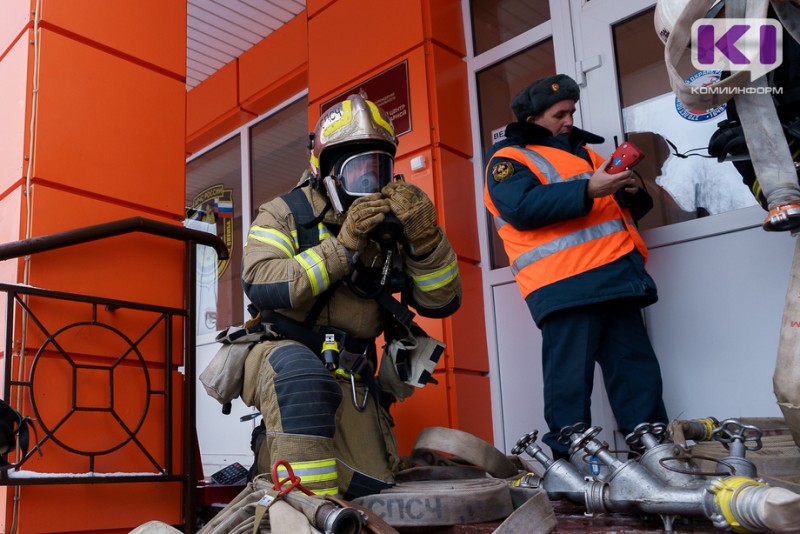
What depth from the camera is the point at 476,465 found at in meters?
2.93

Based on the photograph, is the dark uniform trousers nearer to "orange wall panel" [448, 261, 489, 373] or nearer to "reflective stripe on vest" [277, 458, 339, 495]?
"reflective stripe on vest" [277, 458, 339, 495]

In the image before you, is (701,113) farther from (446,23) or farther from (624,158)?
(446,23)

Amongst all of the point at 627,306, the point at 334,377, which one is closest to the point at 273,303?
the point at 334,377

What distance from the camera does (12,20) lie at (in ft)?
10.2

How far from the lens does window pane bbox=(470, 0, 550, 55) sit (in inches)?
172

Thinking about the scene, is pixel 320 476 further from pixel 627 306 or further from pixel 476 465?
pixel 627 306

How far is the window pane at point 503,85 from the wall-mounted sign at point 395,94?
466mm

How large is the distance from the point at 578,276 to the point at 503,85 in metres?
1.92

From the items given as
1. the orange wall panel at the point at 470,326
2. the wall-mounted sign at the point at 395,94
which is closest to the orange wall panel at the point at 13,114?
the wall-mounted sign at the point at 395,94

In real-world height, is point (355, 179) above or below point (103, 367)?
above

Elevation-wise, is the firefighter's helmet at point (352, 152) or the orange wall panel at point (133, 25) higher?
the orange wall panel at point (133, 25)

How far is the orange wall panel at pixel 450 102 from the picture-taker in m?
4.34

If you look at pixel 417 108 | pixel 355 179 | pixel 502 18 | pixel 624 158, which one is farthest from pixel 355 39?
pixel 624 158

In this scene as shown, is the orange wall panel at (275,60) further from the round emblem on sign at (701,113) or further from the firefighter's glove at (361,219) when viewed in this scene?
the firefighter's glove at (361,219)
